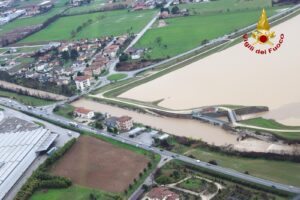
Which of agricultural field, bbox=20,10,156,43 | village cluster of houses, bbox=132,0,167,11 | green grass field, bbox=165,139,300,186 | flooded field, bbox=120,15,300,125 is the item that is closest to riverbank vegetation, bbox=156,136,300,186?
green grass field, bbox=165,139,300,186

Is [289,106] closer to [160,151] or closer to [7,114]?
[160,151]

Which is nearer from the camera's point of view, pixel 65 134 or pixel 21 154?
pixel 21 154

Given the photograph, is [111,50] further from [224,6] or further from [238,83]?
[238,83]

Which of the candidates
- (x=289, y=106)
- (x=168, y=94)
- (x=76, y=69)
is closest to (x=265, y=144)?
(x=289, y=106)

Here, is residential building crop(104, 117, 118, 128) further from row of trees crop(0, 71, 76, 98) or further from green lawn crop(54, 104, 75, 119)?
row of trees crop(0, 71, 76, 98)

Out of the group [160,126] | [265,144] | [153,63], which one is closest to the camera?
[265,144]

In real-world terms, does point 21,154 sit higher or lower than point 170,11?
lower
